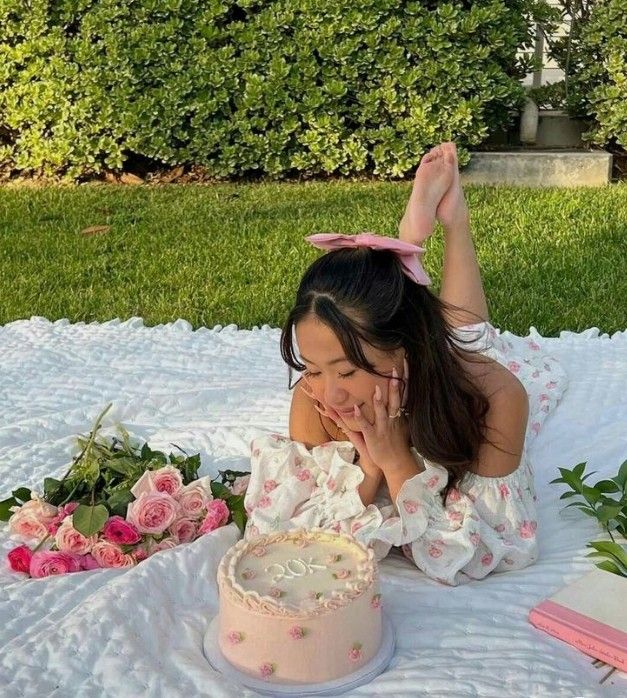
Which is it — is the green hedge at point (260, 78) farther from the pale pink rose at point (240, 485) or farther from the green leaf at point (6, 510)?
the green leaf at point (6, 510)

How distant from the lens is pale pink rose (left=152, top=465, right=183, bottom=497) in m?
2.20

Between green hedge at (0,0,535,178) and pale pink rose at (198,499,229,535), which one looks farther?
green hedge at (0,0,535,178)

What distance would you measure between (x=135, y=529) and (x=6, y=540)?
35 centimetres

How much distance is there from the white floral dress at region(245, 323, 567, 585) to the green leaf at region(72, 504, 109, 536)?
0.31 meters

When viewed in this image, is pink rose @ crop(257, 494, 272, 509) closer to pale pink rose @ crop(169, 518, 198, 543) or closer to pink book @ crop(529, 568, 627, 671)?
pale pink rose @ crop(169, 518, 198, 543)

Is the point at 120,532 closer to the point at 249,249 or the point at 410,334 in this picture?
the point at 410,334

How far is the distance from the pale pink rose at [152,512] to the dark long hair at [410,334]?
0.41m

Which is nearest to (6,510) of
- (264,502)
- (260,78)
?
(264,502)

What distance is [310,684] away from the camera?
1.71 m

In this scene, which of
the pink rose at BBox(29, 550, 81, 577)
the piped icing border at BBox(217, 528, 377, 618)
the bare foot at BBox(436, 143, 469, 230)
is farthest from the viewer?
the bare foot at BBox(436, 143, 469, 230)

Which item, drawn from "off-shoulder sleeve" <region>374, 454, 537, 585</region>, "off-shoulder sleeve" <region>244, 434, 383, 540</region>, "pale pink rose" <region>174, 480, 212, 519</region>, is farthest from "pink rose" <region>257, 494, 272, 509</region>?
"off-shoulder sleeve" <region>374, 454, 537, 585</region>

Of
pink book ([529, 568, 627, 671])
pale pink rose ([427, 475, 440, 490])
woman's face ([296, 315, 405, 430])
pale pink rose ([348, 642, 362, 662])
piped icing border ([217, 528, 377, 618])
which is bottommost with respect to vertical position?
pale pink rose ([348, 642, 362, 662])

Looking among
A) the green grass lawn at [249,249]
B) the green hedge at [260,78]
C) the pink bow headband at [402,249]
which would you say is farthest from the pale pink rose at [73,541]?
the green hedge at [260,78]

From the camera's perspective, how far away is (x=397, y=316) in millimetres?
1961
